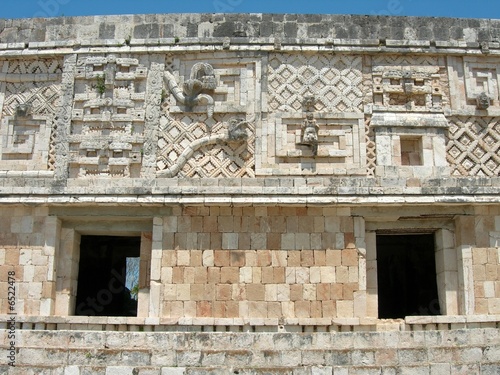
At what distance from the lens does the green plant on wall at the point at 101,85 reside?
10594mm

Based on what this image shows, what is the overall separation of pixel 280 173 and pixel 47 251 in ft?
12.5

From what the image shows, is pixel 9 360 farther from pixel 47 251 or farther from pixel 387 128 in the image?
pixel 387 128

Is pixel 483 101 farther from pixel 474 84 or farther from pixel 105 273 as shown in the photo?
pixel 105 273

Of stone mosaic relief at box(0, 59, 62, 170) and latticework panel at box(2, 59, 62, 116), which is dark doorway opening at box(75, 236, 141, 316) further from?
latticework panel at box(2, 59, 62, 116)

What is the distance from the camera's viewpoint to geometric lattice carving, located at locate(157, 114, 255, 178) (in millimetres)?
10180

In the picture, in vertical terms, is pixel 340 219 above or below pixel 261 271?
above

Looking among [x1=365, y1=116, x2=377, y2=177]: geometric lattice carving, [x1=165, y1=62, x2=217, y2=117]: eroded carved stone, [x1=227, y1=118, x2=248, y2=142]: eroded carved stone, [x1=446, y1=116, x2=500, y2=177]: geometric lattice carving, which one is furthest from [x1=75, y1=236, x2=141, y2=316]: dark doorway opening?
[x1=446, y1=116, x2=500, y2=177]: geometric lattice carving

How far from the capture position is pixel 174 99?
10539 millimetres

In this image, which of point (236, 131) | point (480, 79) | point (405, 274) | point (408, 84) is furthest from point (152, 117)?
point (405, 274)

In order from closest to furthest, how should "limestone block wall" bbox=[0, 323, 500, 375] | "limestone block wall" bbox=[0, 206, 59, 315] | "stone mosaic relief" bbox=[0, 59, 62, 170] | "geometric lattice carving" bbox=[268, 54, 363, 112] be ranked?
"limestone block wall" bbox=[0, 323, 500, 375] < "limestone block wall" bbox=[0, 206, 59, 315] < "stone mosaic relief" bbox=[0, 59, 62, 170] < "geometric lattice carving" bbox=[268, 54, 363, 112]

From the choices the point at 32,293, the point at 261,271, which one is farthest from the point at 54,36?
the point at 261,271

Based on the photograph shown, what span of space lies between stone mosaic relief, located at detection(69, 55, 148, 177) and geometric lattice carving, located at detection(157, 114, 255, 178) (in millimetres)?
414

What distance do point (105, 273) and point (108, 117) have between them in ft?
14.5

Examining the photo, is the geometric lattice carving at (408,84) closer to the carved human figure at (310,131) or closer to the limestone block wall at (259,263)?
the carved human figure at (310,131)
